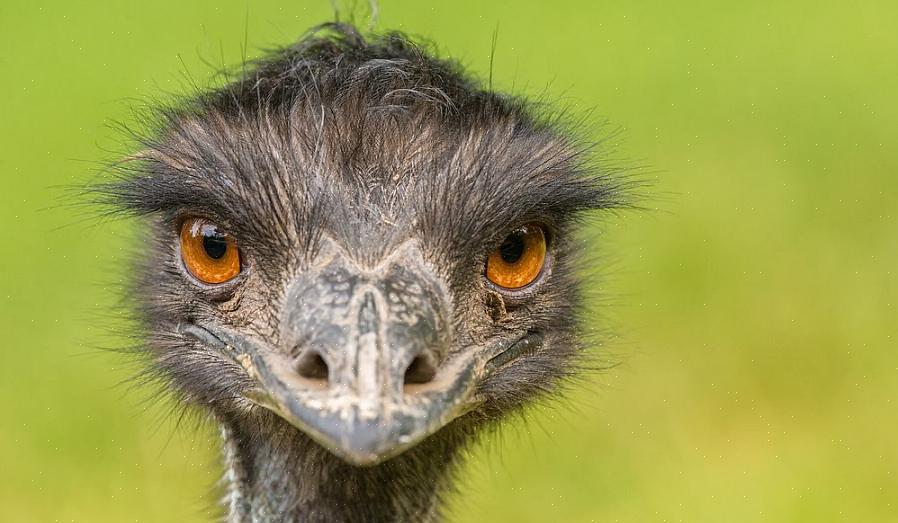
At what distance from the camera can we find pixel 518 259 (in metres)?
2.74

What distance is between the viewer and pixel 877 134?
712cm

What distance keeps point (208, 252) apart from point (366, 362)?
643 millimetres

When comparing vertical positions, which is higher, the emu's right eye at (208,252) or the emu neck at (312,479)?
the emu's right eye at (208,252)

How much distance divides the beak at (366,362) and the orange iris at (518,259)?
0.79 feet

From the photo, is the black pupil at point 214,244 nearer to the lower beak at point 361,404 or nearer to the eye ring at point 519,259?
the lower beak at point 361,404

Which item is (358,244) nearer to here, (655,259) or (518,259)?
(518,259)

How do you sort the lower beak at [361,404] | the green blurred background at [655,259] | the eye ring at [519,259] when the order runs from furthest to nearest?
the green blurred background at [655,259]
the eye ring at [519,259]
the lower beak at [361,404]

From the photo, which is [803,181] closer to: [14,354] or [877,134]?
[877,134]

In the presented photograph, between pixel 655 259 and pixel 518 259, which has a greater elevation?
pixel 655 259

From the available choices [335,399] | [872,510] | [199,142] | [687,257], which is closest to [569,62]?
[687,257]

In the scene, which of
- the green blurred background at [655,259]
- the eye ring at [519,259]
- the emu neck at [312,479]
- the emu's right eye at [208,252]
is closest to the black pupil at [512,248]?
the eye ring at [519,259]

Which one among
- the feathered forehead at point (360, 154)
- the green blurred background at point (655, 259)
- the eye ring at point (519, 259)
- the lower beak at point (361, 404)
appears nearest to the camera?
the lower beak at point (361, 404)

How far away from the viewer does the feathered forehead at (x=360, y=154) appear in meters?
2.52

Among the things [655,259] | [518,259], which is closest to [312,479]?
[518,259]
